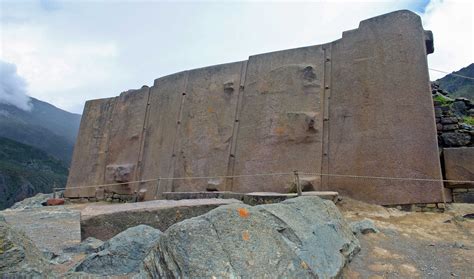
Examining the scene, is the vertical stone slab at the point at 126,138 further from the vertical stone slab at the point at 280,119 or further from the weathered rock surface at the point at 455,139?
the weathered rock surface at the point at 455,139

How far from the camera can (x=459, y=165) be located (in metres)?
6.30

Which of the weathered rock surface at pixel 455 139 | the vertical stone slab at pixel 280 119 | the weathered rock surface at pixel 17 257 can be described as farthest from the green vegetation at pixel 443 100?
the weathered rock surface at pixel 17 257

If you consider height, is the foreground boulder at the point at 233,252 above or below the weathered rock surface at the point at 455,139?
below

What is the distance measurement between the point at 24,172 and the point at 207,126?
65.7 ft

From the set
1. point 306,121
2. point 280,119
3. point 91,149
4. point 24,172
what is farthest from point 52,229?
point 24,172

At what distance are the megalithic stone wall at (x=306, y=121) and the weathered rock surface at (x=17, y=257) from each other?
5716 mm

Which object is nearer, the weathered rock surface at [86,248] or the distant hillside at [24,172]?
the weathered rock surface at [86,248]

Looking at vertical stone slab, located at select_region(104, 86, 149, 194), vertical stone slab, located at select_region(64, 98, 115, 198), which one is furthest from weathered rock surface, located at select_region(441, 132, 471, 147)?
vertical stone slab, located at select_region(64, 98, 115, 198)

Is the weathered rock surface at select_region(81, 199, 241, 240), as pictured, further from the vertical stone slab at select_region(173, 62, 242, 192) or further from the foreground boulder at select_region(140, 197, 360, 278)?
the vertical stone slab at select_region(173, 62, 242, 192)

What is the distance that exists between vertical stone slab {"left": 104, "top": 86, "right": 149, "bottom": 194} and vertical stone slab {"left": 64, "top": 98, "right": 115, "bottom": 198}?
1.40 feet

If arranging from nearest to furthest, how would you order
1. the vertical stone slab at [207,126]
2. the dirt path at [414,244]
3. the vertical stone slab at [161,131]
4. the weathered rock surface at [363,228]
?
the dirt path at [414,244] < the weathered rock surface at [363,228] < the vertical stone slab at [207,126] < the vertical stone slab at [161,131]

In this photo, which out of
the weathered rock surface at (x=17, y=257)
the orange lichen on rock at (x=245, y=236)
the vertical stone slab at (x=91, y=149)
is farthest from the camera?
the vertical stone slab at (x=91, y=149)

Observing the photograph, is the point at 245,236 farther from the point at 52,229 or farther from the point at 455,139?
the point at 455,139

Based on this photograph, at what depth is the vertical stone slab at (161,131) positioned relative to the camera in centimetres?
998
